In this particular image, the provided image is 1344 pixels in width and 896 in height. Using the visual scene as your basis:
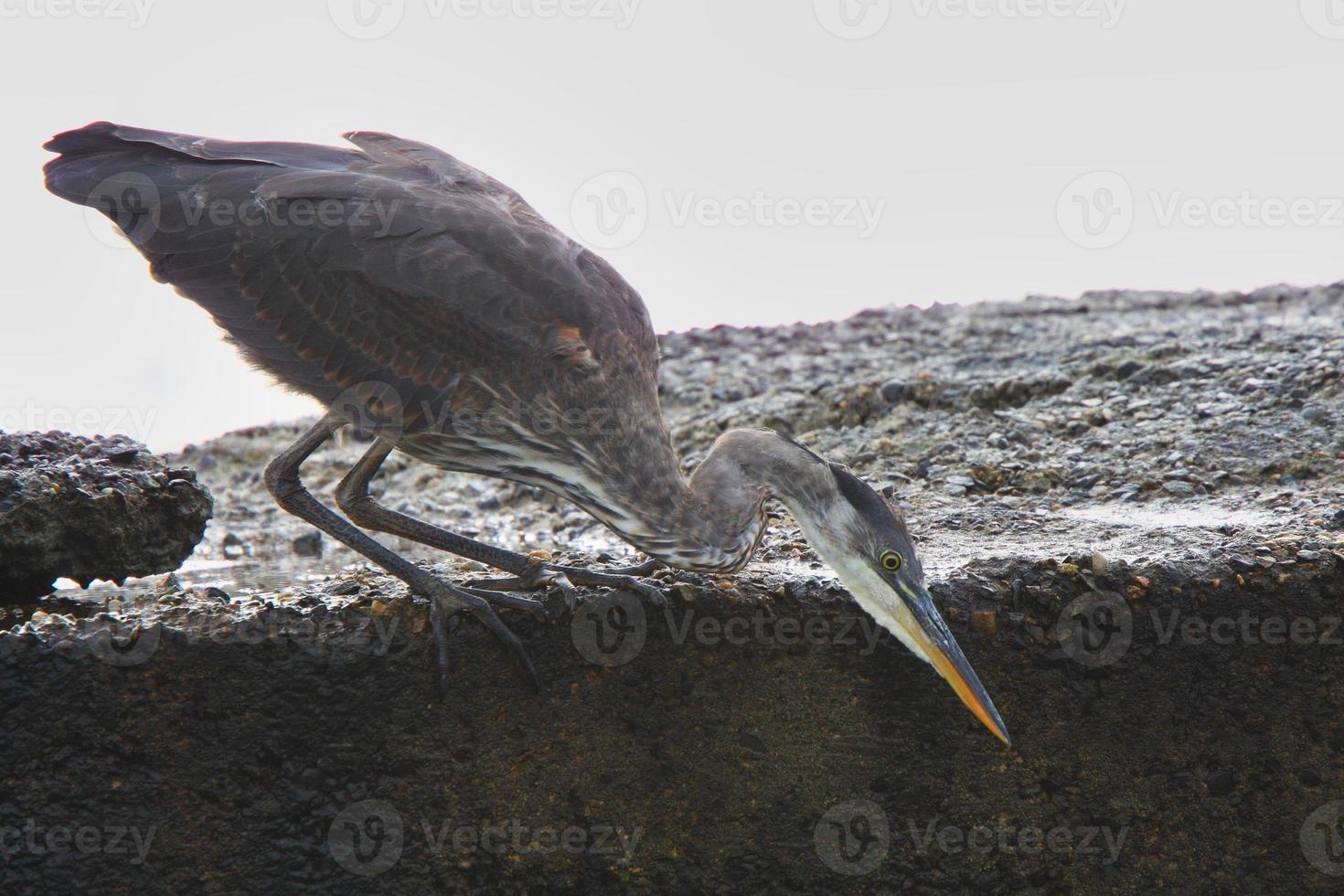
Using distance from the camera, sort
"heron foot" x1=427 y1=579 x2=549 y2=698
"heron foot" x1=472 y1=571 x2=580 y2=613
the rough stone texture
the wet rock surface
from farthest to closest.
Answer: "heron foot" x1=472 y1=571 x2=580 y2=613 < the rough stone texture < "heron foot" x1=427 y1=579 x2=549 y2=698 < the wet rock surface

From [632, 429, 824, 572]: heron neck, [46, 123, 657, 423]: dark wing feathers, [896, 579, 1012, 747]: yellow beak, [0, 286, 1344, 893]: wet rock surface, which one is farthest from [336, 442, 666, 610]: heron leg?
[896, 579, 1012, 747]: yellow beak

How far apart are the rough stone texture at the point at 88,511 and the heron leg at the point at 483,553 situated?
20.1 inches

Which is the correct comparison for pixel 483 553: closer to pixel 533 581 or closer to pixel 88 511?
pixel 533 581

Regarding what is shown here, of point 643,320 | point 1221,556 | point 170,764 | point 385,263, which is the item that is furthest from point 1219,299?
point 170,764

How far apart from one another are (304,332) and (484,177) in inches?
38.2

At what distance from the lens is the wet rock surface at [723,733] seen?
3.22 meters

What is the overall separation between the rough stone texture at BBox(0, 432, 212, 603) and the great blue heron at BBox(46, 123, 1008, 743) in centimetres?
41

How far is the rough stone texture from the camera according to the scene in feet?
11.5

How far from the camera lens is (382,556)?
3729 mm

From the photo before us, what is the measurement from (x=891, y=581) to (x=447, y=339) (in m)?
1.61

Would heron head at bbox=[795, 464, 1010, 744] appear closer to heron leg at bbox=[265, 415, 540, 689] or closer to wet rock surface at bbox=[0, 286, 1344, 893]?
wet rock surface at bbox=[0, 286, 1344, 893]

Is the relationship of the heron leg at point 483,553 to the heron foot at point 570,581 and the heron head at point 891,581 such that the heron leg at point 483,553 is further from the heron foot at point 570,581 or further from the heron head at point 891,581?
the heron head at point 891,581

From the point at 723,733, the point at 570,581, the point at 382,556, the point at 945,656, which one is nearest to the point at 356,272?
the point at 382,556

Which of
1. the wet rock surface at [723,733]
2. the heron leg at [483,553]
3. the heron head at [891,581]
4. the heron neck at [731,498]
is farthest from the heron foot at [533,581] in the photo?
the heron head at [891,581]
